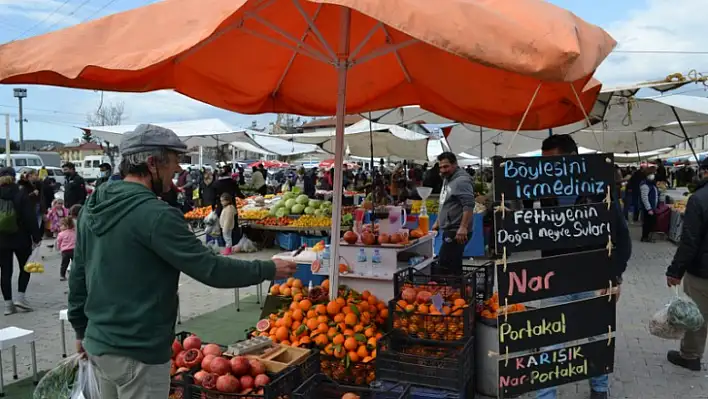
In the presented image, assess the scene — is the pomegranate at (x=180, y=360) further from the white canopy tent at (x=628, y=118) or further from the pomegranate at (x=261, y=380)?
the white canopy tent at (x=628, y=118)

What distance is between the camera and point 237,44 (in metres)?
4.66

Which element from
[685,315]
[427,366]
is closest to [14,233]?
[427,366]

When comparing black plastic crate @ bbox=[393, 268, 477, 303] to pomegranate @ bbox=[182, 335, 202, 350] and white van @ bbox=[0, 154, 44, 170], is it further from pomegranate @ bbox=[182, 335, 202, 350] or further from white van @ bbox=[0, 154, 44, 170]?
white van @ bbox=[0, 154, 44, 170]

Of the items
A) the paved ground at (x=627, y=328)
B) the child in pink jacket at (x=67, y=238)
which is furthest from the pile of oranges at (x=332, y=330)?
the child in pink jacket at (x=67, y=238)

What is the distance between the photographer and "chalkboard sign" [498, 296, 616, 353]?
11.2ft

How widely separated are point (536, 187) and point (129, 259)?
95.9 inches

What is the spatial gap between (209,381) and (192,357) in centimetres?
43

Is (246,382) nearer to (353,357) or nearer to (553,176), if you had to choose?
(353,357)

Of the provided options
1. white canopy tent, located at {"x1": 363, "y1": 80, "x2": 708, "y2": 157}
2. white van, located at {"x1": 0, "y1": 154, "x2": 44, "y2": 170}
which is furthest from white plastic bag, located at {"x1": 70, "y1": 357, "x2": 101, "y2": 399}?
white van, located at {"x1": 0, "y1": 154, "x2": 44, "y2": 170}

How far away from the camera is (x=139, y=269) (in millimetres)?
2301

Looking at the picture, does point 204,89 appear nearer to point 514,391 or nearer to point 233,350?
point 233,350

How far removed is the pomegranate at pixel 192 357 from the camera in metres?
3.46

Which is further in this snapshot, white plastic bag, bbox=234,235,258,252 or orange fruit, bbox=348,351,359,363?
white plastic bag, bbox=234,235,258,252

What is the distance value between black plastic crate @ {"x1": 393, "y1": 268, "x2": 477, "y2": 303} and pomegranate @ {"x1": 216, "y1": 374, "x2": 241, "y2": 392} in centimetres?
179
